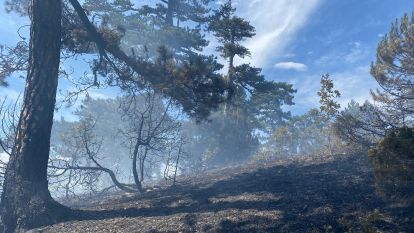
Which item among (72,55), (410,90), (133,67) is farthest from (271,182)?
(410,90)

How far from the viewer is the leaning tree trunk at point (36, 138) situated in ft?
25.4

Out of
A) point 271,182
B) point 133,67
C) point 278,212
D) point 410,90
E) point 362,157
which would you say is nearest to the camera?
point 278,212

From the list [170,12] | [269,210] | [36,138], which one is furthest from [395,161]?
[170,12]

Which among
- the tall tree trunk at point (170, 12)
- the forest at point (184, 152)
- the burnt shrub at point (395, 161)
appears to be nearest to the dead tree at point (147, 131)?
the forest at point (184, 152)

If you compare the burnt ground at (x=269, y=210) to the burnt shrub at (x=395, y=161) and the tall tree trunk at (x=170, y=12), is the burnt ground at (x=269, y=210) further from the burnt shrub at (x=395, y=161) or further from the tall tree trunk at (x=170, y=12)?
the tall tree trunk at (x=170, y=12)

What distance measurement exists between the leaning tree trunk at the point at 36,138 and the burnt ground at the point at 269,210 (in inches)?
31.6

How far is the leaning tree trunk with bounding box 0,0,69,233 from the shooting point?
7750 millimetres

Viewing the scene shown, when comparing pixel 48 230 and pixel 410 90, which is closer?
pixel 48 230

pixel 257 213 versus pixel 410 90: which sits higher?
pixel 410 90

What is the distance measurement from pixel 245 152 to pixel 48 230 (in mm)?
22452

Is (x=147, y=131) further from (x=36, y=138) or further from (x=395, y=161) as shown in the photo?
(x=395, y=161)

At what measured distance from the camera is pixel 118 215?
309 inches

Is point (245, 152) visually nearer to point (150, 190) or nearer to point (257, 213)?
point (150, 190)

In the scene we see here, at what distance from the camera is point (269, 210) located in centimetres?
698
